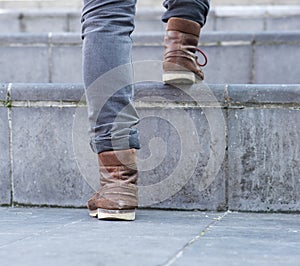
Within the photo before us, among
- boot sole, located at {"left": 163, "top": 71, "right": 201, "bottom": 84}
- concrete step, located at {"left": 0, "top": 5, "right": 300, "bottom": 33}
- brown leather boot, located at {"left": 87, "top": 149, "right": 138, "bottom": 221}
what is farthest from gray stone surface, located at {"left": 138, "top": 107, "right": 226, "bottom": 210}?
concrete step, located at {"left": 0, "top": 5, "right": 300, "bottom": 33}

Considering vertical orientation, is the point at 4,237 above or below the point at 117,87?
below

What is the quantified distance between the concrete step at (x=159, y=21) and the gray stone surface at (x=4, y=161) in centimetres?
433

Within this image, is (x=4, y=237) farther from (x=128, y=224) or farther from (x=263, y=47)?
(x=263, y=47)

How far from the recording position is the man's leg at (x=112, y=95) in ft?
9.30

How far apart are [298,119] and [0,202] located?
53.8 inches

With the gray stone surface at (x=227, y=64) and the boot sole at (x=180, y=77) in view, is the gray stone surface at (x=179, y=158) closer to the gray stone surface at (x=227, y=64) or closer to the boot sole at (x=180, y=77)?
the boot sole at (x=180, y=77)

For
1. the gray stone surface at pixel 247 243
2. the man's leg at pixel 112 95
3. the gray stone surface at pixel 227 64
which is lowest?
the gray stone surface at pixel 247 243

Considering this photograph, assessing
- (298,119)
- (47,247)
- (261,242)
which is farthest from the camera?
(298,119)

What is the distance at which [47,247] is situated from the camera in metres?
2.29

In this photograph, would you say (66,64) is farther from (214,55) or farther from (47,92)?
(47,92)

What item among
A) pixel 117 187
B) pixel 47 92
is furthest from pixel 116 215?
pixel 47 92

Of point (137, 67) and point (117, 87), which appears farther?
point (137, 67)

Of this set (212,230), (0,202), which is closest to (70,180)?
(0,202)

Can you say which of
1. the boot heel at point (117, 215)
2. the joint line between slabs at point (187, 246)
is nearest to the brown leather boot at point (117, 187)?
the boot heel at point (117, 215)
